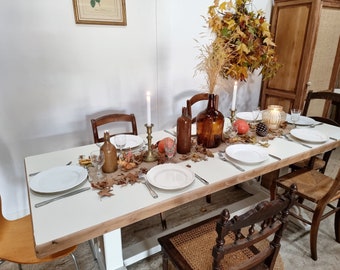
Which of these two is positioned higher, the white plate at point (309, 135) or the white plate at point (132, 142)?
the white plate at point (309, 135)

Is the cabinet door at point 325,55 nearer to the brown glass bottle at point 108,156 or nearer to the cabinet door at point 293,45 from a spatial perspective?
the cabinet door at point 293,45

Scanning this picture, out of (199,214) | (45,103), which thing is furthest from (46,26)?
(199,214)

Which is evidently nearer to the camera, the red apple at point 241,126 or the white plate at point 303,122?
the red apple at point 241,126

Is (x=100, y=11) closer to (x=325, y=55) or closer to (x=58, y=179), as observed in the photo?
(x=58, y=179)

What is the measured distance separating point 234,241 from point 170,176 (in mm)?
434

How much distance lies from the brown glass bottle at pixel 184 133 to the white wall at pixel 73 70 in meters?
1.08

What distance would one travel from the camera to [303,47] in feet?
8.80

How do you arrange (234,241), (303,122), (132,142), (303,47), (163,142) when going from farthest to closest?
(303,47), (303,122), (132,142), (163,142), (234,241)

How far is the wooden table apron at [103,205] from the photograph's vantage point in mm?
840

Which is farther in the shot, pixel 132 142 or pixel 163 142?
pixel 132 142

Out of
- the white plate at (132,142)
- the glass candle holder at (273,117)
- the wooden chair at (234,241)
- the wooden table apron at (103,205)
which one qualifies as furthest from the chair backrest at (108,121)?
the glass candle holder at (273,117)

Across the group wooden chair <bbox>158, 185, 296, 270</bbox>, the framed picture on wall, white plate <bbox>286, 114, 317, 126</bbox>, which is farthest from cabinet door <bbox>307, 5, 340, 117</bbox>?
wooden chair <bbox>158, 185, 296, 270</bbox>

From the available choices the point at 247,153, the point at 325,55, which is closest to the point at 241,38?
the point at 247,153

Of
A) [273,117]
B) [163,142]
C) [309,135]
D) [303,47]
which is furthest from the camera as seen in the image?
[303,47]
